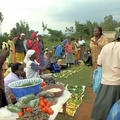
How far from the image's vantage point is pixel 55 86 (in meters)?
3.22

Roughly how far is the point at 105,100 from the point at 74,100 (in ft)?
6.32

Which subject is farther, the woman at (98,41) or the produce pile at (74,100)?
the woman at (98,41)

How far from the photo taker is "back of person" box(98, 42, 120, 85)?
2.75 m

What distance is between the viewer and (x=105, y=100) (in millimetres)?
2998

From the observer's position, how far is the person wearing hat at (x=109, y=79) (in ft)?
9.08

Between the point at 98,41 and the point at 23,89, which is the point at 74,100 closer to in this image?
the point at 98,41

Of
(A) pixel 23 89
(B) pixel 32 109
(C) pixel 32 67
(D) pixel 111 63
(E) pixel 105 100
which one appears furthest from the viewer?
(C) pixel 32 67

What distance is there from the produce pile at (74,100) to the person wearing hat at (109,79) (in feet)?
3.95

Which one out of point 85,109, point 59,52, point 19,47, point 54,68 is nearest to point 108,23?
point 59,52

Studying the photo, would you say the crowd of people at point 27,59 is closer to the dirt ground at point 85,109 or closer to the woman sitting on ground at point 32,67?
the woman sitting on ground at point 32,67

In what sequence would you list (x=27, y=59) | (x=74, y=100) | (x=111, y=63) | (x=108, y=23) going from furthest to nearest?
(x=108, y=23) → (x=74, y=100) → (x=27, y=59) → (x=111, y=63)

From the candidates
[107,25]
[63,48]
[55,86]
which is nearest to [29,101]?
[55,86]

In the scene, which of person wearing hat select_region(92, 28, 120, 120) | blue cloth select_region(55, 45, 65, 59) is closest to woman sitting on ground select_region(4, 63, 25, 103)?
person wearing hat select_region(92, 28, 120, 120)

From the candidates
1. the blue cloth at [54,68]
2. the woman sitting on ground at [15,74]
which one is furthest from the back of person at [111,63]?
the blue cloth at [54,68]
